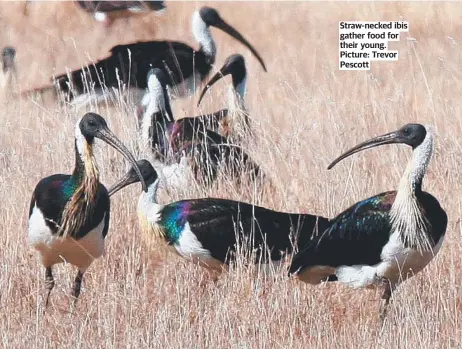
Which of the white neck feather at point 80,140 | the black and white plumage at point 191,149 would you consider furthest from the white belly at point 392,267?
the black and white plumage at point 191,149

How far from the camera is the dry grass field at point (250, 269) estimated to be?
6340 mm

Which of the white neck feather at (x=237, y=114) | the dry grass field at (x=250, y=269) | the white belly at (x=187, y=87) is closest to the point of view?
the dry grass field at (x=250, y=269)

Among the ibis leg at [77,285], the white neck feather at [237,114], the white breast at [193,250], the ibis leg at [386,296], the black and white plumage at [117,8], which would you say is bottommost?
the ibis leg at [386,296]

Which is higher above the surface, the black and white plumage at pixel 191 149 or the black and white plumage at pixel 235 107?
the black and white plumage at pixel 235 107

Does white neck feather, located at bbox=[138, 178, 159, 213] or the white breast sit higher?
white neck feather, located at bbox=[138, 178, 159, 213]

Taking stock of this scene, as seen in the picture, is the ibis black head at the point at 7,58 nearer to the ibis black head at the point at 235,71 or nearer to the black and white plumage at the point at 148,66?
the black and white plumage at the point at 148,66

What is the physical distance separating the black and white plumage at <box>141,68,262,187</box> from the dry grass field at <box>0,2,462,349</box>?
0.17 meters

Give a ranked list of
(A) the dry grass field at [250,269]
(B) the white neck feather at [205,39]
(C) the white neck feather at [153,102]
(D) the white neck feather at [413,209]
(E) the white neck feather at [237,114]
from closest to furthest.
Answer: (A) the dry grass field at [250,269]
(D) the white neck feather at [413,209]
(E) the white neck feather at [237,114]
(C) the white neck feather at [153,102]
(B) the white neck feather at [205,39]

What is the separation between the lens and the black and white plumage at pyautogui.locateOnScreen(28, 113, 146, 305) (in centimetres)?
703

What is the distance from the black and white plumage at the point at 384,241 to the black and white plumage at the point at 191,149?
5.92ft

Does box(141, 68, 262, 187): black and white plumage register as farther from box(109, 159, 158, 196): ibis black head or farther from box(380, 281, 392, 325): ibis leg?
box(380, 281, 392, 325): ibis leg

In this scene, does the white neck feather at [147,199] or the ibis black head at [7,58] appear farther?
the ibis black head at [7,58]

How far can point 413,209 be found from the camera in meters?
6.86

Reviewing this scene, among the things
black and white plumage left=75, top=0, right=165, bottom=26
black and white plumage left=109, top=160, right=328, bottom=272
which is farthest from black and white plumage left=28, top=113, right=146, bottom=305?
black and white plumage left=75, top=0, right=165, bottom=26
